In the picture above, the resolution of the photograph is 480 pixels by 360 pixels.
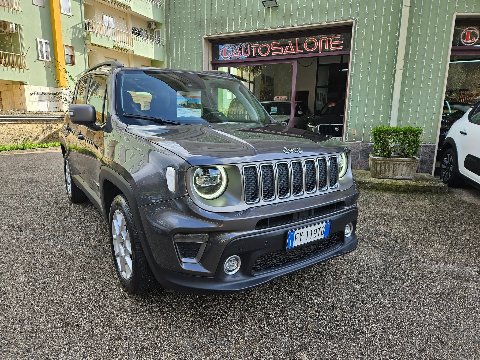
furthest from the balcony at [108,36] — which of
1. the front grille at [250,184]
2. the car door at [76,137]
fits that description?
the front grille at [250,184]

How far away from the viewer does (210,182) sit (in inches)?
79.9

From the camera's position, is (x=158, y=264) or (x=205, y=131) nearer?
(x=158, y=264)

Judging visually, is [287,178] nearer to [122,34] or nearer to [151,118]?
[151,118]

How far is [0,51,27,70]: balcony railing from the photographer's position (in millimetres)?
18236

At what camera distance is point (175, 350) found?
201 cm

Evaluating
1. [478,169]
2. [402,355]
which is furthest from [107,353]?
[478,169]

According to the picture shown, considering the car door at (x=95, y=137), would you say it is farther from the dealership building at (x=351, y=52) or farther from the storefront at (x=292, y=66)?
the storefront at (x=292, y=66)

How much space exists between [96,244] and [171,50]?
6523mm

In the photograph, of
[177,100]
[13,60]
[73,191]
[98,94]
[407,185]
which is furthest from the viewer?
[13,60]

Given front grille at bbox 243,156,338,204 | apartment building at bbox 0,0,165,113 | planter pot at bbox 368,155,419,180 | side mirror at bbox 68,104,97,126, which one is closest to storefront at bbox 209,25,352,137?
planter pot at bbox 368,155,419,180

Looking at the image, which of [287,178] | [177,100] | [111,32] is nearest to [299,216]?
[287,178]

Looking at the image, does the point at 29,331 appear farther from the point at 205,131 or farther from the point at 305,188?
the point at 305,188

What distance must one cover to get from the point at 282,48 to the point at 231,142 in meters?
6.28

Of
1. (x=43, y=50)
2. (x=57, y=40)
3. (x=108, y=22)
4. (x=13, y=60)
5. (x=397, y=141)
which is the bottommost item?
(x=397, y=141)
